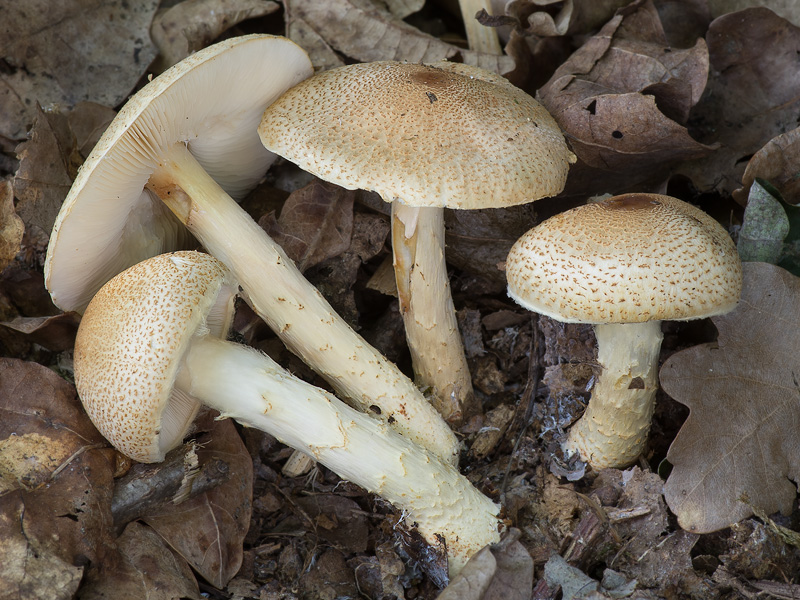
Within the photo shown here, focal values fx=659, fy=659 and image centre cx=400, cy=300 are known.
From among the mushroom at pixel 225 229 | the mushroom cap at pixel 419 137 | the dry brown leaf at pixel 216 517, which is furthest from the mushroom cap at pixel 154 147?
the dry brown leaf at pixel 216 517

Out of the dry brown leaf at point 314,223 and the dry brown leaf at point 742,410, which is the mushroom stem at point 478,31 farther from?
the dry brown leaf at point 742,410

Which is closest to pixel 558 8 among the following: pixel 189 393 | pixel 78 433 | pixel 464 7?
pixel 464 7

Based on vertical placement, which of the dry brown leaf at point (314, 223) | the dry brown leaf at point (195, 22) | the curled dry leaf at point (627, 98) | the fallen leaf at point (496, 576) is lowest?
the fallen leaf at point (496, 576)

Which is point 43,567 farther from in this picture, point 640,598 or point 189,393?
point 640,598

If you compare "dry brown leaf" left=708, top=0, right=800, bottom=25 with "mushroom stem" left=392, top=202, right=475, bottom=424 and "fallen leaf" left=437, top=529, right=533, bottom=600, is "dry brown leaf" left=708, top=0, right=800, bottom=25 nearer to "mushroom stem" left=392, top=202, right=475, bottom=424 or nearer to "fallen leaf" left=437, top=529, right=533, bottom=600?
"mushroom stem" left=392, top=202, right=475, bottom=424

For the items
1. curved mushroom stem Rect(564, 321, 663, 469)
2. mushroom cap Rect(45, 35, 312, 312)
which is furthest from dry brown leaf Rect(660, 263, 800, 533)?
mushroom cap Rect(45, 35, 312, 312)

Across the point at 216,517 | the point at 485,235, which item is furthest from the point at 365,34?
the point at 216,517
